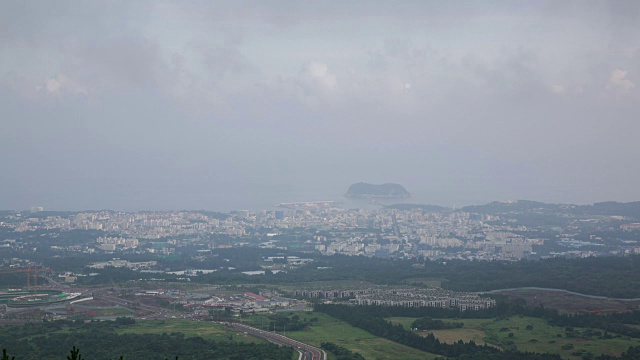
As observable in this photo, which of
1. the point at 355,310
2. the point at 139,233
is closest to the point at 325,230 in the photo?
the point at 139,233

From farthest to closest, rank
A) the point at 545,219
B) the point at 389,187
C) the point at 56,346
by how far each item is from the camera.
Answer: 1. the point at 389,187
2. the point at 545,219
3. the point at 56,346

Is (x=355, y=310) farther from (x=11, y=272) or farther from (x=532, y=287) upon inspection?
→ (x=11, y=272)

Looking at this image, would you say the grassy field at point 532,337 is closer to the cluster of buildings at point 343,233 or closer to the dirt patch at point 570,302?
the dirt patch at point 570,302

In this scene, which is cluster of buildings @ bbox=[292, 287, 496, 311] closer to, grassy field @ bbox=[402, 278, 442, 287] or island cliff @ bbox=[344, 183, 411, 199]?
grassy field @ bbox=[402, 278, 442, 287]

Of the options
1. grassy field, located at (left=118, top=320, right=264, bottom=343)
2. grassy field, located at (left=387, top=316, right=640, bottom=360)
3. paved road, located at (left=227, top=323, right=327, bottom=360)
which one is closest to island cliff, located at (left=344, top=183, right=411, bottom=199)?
grassy field, located at (left=387, top=316, right=640, bottom=360)

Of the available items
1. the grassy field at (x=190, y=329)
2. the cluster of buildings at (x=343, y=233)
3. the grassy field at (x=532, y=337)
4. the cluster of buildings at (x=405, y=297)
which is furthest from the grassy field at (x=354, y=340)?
the cluster of buildings at (x=343, y=233)

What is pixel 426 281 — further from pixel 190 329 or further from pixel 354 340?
pixel 190 329

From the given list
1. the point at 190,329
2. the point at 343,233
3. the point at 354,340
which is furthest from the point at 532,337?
the point at 343,233
